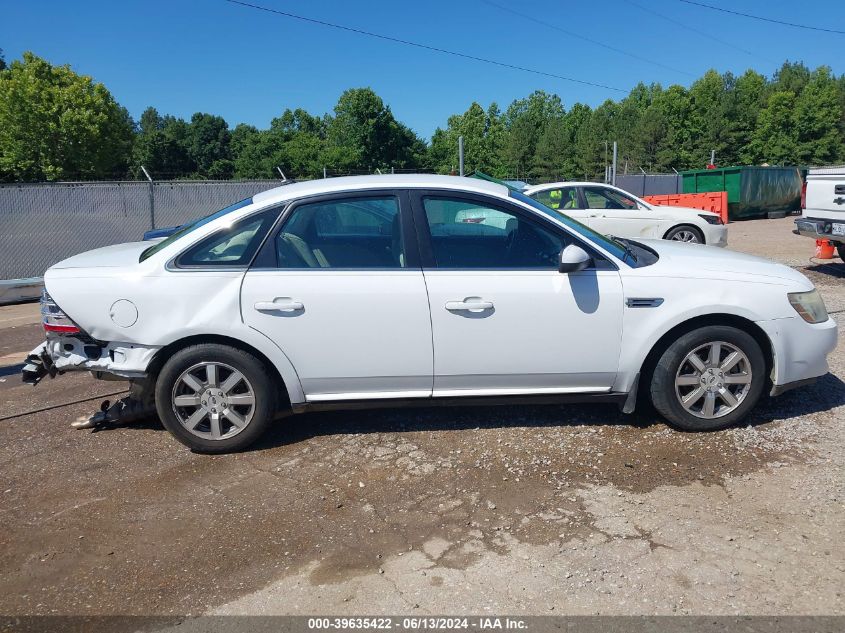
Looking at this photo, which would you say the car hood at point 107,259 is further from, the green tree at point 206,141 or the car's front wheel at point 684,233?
the green tree at point 206,141

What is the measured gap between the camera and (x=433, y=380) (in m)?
4.23

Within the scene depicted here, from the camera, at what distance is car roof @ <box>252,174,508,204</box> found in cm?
432

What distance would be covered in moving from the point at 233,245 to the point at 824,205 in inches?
371

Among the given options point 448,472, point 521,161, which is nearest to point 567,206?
point 448,472

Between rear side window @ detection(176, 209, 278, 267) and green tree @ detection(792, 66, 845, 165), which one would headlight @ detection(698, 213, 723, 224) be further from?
green tree @ detection(792, 66, 845, 165)

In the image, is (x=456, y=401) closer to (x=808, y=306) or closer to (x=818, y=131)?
(x=808, y=306)

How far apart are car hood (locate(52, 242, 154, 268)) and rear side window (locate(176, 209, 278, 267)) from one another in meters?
0.43

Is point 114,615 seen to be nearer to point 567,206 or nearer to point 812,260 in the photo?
point 567,206

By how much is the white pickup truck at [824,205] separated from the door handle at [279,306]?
898cm

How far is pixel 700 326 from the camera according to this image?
427 cm

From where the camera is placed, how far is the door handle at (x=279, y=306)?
161 inches

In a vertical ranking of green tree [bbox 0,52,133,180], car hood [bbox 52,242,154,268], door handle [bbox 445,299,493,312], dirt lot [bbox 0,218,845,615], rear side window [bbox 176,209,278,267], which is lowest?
dirt lot [bbox 0,218,845,615]

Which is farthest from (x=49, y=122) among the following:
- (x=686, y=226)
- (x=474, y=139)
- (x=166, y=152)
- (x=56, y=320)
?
(x=56, y=320)

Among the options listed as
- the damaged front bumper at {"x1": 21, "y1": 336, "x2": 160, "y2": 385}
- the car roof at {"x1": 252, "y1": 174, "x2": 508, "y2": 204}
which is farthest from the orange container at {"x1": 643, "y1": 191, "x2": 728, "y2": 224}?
the damaged front bumper at {"x1": 21, "y1": 336, "x2": 160, "y2": 385}
